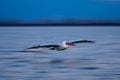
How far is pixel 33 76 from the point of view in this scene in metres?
15.3

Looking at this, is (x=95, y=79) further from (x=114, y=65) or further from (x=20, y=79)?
(x=114, y=65)

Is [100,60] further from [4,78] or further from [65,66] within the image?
[4,78]

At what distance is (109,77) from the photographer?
49.2 feet

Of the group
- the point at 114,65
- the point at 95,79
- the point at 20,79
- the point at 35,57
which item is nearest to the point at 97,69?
the point at 114,65

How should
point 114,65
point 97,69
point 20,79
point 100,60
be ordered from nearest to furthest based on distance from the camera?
point 20,79
point 97,69
point 114,65
point 100,60

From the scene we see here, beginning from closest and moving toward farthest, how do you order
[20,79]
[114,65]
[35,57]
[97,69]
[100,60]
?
[20,79]
[97,69]
[114,65]
[100,60]
[35,57]

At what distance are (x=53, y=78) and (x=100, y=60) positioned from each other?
234 inches

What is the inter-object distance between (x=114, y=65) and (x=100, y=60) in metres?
2.22

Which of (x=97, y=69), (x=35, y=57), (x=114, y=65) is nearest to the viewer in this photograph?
(x=97, y=69)

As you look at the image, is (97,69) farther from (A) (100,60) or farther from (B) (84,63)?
(A) (100,60)

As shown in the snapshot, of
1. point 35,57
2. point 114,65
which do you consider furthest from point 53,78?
point 35,57

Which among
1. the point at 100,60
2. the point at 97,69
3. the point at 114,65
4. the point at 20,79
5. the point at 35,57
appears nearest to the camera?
the point at 20,79

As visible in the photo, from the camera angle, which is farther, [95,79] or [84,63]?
[84,63]

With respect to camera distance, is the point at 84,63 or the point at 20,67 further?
the point at 84,63
